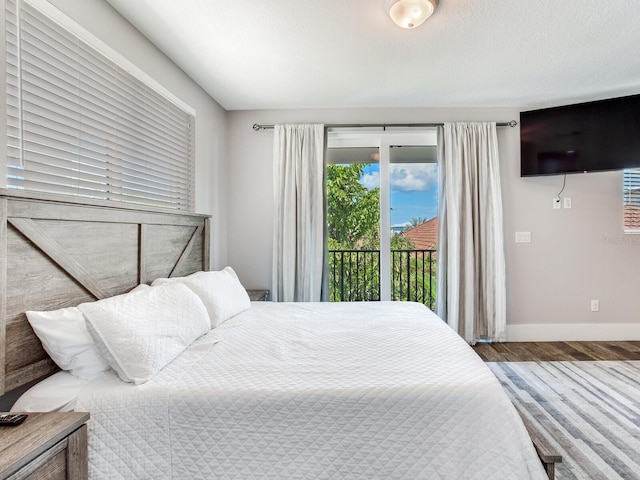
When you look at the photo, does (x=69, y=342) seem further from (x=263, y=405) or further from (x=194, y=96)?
(x=194, y=96)

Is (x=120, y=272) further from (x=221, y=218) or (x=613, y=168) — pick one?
(x=613, y=168)

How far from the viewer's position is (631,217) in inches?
141

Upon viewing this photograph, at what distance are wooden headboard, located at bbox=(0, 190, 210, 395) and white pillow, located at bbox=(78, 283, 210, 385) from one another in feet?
0.72

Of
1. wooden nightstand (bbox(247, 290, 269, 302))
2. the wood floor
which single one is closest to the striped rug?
the wood floor

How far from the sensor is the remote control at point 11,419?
3.37ft

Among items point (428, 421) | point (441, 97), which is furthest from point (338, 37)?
point (428, 421)

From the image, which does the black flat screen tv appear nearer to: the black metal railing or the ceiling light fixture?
the black metal railing

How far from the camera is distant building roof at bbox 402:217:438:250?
381 centimetres

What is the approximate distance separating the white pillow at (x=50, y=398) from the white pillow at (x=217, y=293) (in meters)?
0.75

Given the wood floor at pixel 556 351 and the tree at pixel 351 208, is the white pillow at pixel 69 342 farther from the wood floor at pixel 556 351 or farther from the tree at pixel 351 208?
the wood floor at pixel 556 351

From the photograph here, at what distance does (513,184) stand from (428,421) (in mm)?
3261

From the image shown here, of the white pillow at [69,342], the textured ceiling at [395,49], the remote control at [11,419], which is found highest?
the textured ceiling at [395,49]

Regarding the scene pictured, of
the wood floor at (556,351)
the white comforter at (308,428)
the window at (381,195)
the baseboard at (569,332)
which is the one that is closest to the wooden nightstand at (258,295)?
the window at (381,195)

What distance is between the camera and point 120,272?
1.88 m
